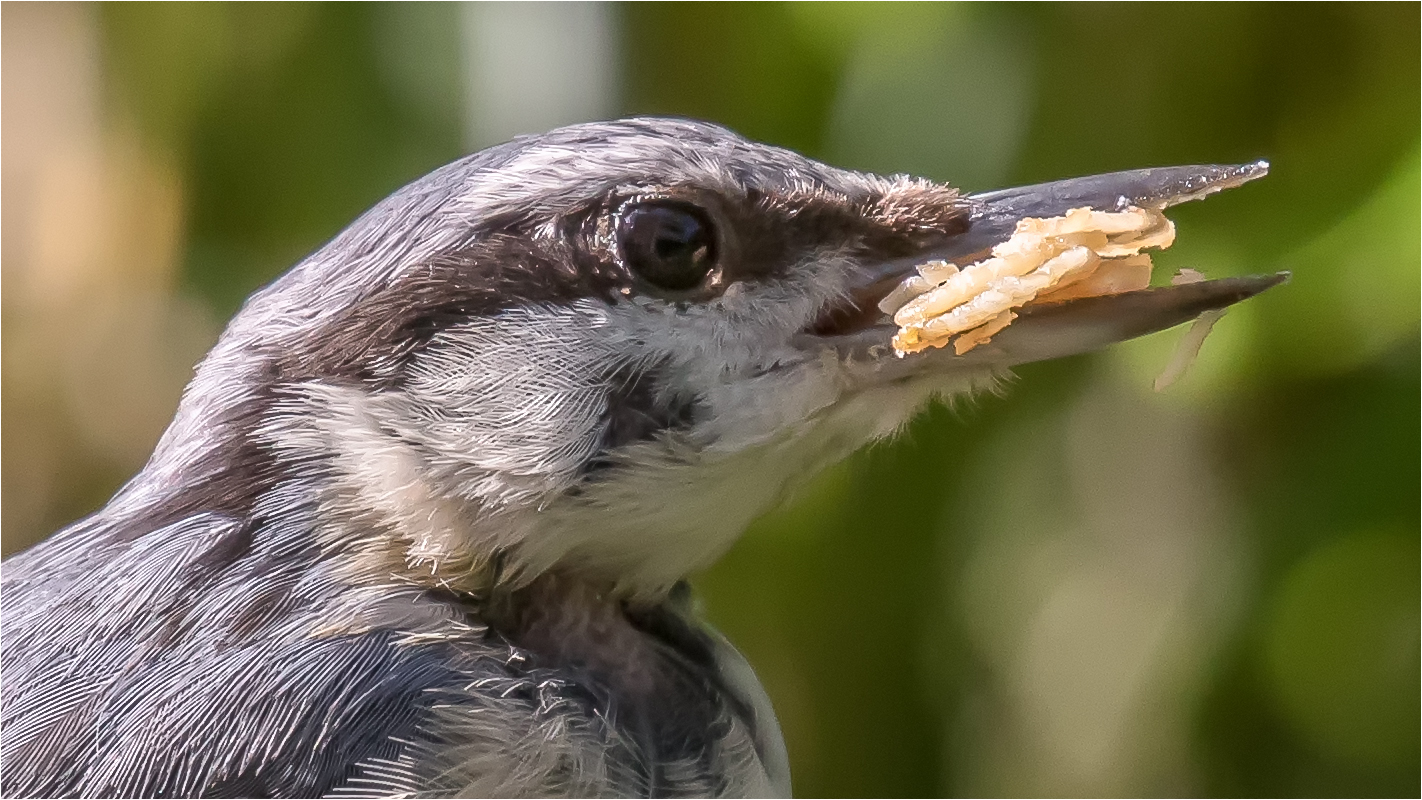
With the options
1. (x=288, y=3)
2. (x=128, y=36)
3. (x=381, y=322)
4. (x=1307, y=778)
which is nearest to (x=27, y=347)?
(x=128, y=36)

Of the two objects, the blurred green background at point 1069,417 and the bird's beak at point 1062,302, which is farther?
the blurred green background at point 1069,417

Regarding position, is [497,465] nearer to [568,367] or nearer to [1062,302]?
[568,367]

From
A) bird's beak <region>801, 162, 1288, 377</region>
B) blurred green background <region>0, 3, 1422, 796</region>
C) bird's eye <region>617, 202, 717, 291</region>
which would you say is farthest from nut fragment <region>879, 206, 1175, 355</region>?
blurred green background <region>0, 3, 1422, 796</region>

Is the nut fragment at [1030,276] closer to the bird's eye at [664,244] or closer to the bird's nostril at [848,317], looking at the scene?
the bird's nostril at [848,317]

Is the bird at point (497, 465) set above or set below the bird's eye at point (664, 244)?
below

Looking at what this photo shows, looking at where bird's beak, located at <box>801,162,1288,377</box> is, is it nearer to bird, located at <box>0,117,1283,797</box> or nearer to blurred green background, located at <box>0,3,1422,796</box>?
bird, located at <box>0,117,1283,797</box>

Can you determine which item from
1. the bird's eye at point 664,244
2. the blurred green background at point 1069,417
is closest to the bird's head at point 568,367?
the bird's eye at point 664,244

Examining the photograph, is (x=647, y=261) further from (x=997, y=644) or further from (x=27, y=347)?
(x=27, y=347)
